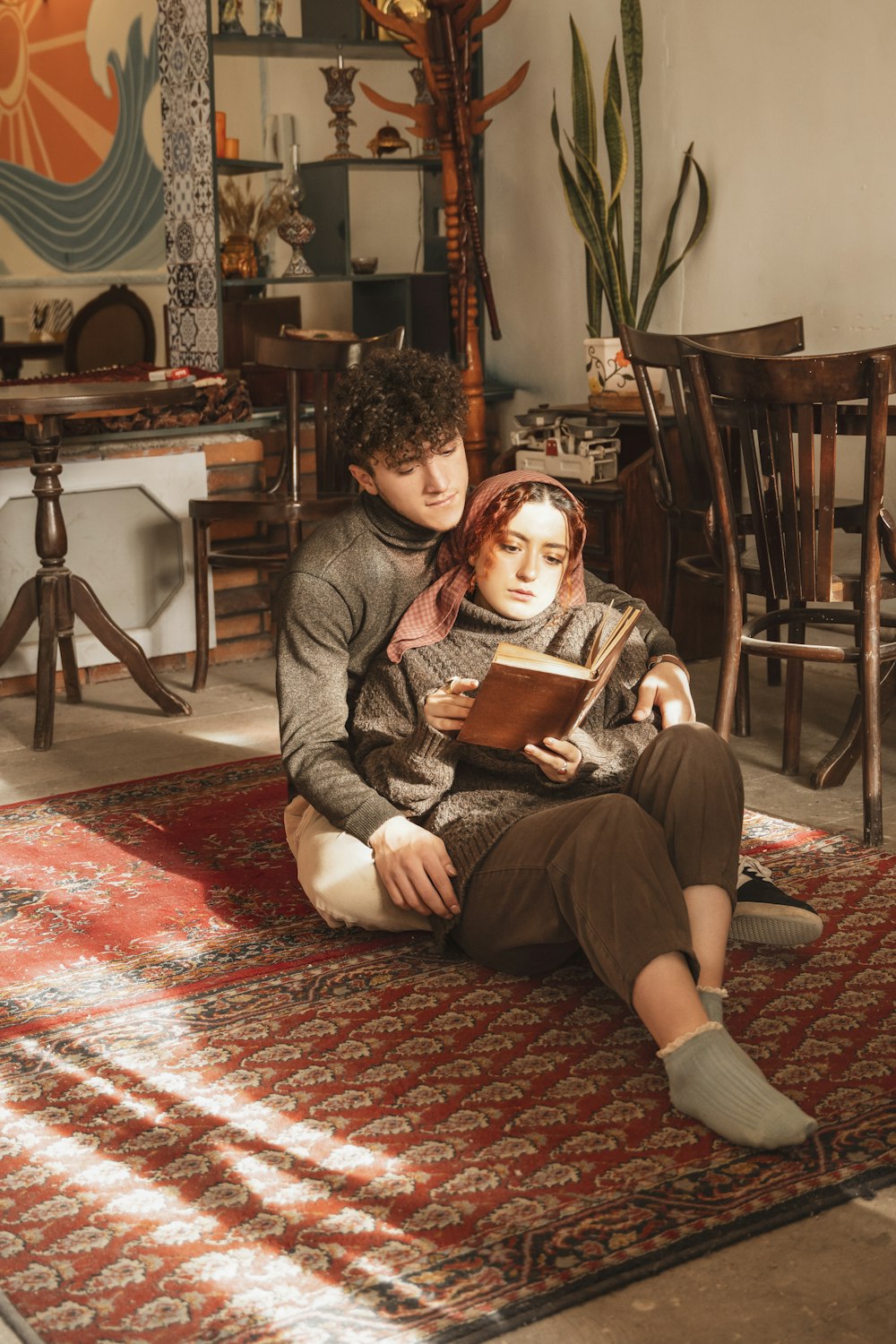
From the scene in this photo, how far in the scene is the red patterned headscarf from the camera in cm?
247

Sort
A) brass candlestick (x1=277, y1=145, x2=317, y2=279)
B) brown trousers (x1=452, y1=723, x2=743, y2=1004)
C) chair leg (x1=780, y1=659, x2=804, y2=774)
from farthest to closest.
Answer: brass candlestick (x1=277, y1=145, x2=317, y2=279) → chair leg (x1=780, y1=659, x2=804, y2=774) → brown trousers (x1=452, y1=723, x2=743, y2=1004)

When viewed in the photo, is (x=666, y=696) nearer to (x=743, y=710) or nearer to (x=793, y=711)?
(x=793, y=711)

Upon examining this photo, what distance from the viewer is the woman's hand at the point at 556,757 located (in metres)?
2.30

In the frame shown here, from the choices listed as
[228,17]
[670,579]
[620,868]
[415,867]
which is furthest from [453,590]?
[228,17]

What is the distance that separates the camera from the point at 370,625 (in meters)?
2.60

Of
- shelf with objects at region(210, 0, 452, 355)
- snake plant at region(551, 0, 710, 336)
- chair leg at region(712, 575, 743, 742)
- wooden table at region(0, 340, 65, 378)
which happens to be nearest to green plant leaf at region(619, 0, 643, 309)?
snake plant at region(551, 0, 710, 336)

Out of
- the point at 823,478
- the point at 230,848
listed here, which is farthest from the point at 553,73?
the point at 230,848

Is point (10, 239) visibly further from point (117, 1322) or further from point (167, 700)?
point (117, 1322)

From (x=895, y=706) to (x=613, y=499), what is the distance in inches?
40.0

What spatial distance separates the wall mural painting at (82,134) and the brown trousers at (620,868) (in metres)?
6.86

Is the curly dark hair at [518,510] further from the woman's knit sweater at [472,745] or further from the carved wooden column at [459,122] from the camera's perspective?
the carved wooden column at [459,122]

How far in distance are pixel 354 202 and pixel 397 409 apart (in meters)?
4.13

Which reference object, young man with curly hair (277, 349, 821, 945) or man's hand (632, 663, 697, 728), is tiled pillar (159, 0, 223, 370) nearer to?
young man with curly hair (277, 349, 821, 945)

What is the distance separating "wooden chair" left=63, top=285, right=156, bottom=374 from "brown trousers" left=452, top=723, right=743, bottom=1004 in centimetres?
659
